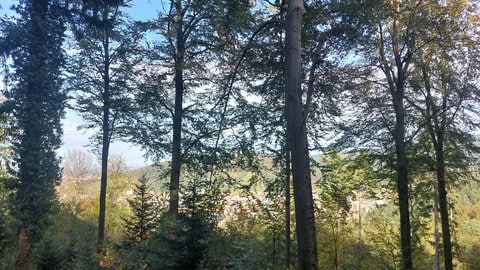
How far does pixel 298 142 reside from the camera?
2812mm

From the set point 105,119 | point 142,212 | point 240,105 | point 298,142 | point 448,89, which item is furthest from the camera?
point 105,119

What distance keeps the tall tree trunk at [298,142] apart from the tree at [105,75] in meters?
10.7

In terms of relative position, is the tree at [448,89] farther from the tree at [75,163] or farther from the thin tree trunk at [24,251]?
the tree at [75,163]

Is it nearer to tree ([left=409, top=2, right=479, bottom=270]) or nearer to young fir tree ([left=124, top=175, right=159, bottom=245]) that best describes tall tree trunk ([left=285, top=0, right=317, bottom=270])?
young fir tree ([left=124, top=175, right=159, bottom=245])

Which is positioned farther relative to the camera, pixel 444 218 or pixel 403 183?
pixel 444 218

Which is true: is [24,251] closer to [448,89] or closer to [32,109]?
[32,109]

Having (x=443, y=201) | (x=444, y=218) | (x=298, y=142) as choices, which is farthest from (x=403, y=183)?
(x=298, y=142)

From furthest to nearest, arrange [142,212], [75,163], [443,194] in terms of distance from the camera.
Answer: [75,163], [443,194], [142,212]

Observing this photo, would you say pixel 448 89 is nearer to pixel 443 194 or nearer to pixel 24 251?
pixel 443 194

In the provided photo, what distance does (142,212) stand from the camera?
25.9 ft

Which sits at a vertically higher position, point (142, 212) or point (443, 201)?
point (443, 201)

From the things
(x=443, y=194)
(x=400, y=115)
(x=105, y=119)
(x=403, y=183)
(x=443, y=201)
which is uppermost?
(x=105, y=119)

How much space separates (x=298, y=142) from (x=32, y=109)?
33.4ft

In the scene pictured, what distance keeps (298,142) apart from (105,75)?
12.1 metres
